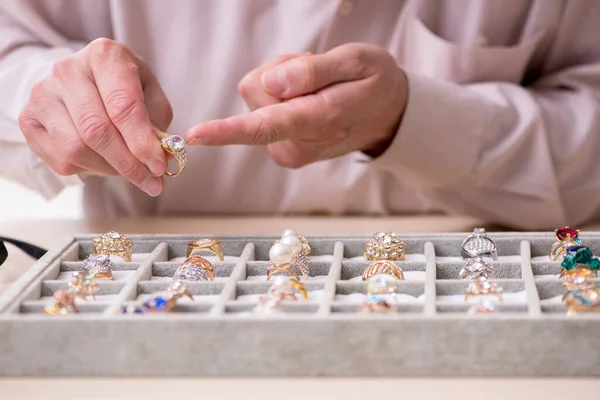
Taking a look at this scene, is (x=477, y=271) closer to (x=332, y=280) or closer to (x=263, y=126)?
(x=332, y=280)

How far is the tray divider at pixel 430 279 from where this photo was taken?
2.21 ft

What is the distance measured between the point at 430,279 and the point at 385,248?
11 centimetres

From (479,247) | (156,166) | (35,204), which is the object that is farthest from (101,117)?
(35,204)

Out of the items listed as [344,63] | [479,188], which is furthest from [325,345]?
[479,188]

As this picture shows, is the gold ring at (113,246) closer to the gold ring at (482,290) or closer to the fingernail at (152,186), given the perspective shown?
the fingernail at (152,186)

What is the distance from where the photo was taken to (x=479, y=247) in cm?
84

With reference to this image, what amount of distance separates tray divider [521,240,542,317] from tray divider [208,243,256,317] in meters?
0.25

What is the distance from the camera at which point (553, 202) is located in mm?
1208

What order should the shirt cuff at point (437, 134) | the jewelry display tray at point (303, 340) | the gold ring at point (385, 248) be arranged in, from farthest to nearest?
the shirt cuff at point (437, 134), the gold ring at point (385, 248), the jewelry display tray at point (303, 340)

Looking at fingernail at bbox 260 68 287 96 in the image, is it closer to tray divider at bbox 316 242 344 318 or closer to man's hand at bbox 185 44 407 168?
man's hand at bbox 185 44 407 168

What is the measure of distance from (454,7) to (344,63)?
359 mm

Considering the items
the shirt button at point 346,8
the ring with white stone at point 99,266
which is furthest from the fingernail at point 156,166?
the shirt button at point 346,8

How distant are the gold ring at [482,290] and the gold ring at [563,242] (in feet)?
0.45

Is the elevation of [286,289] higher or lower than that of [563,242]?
lower
